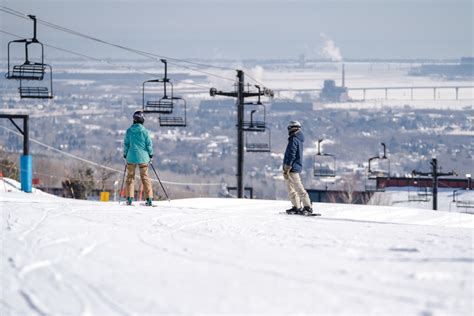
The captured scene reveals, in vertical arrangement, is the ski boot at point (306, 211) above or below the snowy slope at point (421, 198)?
above

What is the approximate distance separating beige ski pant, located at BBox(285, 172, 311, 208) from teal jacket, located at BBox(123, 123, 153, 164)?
260cm

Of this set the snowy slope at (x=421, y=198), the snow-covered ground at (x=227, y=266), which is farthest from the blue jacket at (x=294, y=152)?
the snowy slope at (x=421, y=198)

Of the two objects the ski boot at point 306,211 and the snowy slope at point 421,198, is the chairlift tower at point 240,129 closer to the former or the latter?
the ski boot at point 306,211

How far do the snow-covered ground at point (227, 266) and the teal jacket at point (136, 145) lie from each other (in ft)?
9.79

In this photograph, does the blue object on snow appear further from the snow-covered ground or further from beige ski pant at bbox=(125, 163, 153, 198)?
Result: the snow-covered ground

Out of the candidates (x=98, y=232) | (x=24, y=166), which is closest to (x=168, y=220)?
(x=98, y=232)

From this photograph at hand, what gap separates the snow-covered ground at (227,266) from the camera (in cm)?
1023

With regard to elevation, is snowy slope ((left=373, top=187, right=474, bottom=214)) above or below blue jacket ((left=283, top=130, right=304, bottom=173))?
below

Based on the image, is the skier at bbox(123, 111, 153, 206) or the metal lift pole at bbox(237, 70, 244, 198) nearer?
the skier at bbox(123, 111, 153, 206)

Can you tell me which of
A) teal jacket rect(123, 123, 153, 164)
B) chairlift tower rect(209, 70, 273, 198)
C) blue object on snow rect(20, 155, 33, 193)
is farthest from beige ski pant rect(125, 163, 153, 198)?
chairlift tower rect(209, 70, 273, 198)

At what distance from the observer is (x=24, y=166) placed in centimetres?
3250

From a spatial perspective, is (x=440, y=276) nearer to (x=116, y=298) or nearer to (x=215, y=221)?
(x=116, y=298)

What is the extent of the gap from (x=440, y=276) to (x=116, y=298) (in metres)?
3.01

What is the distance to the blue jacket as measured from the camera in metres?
19.6
